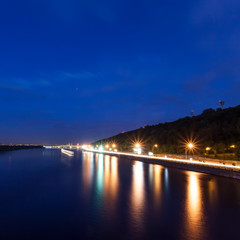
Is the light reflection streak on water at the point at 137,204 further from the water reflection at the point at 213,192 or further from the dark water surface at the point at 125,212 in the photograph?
the water reflection at the point at 213,192

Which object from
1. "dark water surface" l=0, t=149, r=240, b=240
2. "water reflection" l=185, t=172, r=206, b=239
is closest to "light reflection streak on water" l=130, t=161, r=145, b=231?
"dark water surface" l=0, t=149, r=240, b=240

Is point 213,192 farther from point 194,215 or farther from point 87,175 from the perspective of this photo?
point 87,175

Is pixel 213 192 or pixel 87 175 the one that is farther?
pixel 87 175

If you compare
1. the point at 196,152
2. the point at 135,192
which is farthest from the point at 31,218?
the point at 196,152

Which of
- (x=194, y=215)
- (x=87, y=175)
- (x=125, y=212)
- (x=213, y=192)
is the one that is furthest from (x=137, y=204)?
(x=87, y=175)

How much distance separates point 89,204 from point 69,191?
244 inches

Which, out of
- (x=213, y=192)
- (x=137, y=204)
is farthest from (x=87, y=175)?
(x=213, y=192)

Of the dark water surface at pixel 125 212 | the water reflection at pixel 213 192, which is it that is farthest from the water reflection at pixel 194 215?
the water reflection at pixel 213 192

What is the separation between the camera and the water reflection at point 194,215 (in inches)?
473

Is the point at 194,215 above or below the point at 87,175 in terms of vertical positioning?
below

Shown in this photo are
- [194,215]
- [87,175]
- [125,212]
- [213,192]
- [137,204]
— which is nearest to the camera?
[194,215]

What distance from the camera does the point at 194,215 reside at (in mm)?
14945

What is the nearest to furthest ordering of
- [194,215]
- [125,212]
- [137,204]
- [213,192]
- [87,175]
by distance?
[194,215]
[125,212]
[137,204]
[213,192]
[87,175]

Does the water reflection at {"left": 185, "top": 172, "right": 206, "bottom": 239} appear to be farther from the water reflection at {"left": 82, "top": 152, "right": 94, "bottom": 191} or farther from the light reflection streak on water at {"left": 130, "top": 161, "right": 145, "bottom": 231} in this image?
the water reflection at {"left": 82, "top": 152, "right": 94, "bottom": 191}
